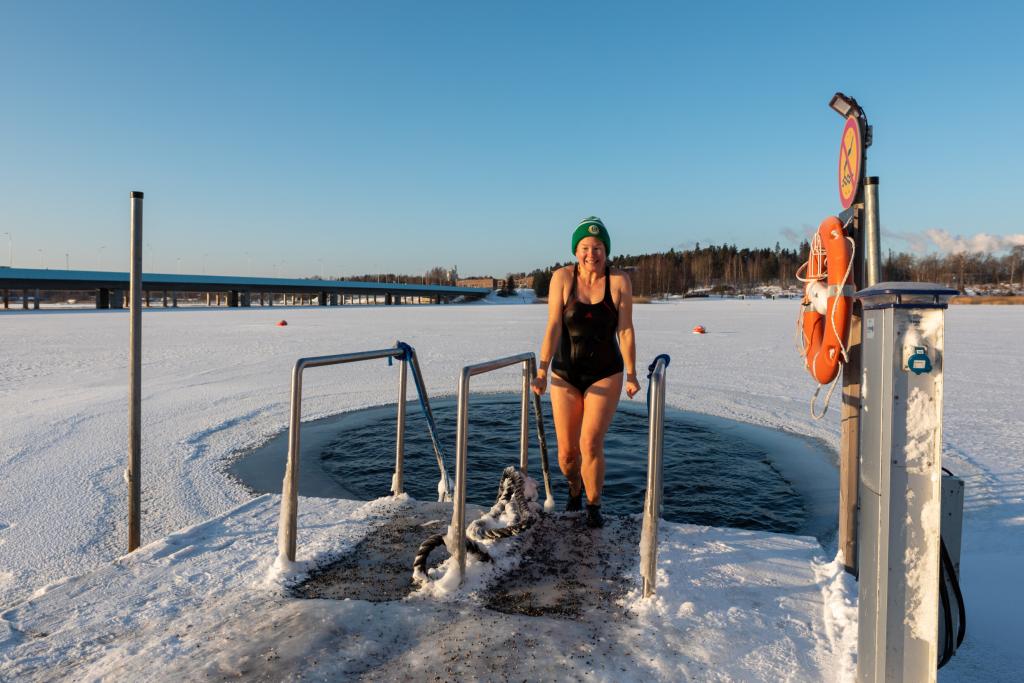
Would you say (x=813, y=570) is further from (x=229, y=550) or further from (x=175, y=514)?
(x=175, y=514)

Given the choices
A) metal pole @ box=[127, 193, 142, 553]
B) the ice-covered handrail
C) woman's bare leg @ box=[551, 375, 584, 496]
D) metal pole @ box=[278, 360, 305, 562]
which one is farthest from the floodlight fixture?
metal pole @ box=[127, 193, 142, 553]

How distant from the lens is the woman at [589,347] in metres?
3.50

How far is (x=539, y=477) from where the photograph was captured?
566cm

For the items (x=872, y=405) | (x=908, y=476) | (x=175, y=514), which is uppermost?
(x=872, y=405)

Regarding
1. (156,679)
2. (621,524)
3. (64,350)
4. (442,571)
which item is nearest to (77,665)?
(156,679)

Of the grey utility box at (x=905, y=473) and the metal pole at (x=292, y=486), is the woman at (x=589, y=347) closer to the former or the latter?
the metal pole at (x=292, y=486)

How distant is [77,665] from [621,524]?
8.41ft

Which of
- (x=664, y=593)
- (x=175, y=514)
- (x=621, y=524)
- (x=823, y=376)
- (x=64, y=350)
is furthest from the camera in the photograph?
(x=64, y=350)

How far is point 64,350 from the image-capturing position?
14.2 metres

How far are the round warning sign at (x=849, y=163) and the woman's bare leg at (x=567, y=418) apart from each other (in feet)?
5.78

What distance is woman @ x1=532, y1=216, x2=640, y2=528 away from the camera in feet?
11.5

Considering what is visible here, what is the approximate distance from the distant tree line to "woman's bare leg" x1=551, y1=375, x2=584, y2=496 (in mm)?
91000

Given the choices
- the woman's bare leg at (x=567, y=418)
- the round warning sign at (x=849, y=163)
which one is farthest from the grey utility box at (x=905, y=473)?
the woman's bare leg at (x=567, y=418)

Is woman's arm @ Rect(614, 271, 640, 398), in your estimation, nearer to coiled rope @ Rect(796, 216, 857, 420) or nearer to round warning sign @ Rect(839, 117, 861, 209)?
coiled rope @ Rect(796, 216, 857, 420)
